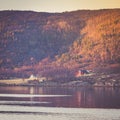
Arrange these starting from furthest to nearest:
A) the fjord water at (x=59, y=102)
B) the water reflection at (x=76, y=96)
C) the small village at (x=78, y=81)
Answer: the small village at (x=78, y=81) < the water reflection at (x=76, y=96) < the fjord water at (x=59, y=102)

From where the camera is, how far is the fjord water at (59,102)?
44.0 ft

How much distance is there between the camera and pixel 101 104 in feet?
47.1

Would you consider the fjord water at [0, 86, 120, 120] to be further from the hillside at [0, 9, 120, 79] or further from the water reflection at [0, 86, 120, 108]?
the hillside at [0, 9, 120, 79]

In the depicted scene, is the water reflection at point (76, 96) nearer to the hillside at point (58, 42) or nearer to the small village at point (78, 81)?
the small village at point (78, 81)

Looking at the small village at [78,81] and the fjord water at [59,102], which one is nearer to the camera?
the fjord water at [59,102]

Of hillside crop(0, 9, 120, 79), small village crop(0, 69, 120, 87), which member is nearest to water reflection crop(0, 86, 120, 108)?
small village crop(0, 69, 120, 87)

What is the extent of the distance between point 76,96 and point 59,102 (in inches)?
25.6

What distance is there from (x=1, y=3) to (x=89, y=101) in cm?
392

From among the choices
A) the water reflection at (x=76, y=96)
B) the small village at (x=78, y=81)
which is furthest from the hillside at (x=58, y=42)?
the water reflection at (x=76, y=96)

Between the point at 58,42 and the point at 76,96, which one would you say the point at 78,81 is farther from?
the point at 58,42

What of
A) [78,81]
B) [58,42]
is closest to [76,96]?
[78,81]

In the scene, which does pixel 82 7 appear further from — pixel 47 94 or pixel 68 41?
pixel 47 94

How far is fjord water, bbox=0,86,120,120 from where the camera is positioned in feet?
44.0

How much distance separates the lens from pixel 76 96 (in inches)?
587
